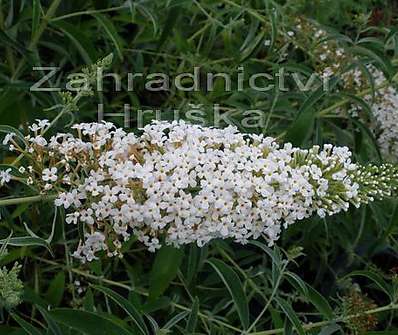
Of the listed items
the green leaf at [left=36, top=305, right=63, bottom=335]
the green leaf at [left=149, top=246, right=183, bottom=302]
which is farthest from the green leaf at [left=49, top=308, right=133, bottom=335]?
the green leaf at [left=149, top=246, right=183, bottom=302]

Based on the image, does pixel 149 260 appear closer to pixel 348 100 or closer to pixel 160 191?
pixel 348 100

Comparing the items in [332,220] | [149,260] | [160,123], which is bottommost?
[149,260]

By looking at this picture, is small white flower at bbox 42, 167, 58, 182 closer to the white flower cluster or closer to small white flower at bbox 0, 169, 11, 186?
small white flower at bbox 0, 169, 11, 186

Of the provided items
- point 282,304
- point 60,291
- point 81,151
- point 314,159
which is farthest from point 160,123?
point 60,291

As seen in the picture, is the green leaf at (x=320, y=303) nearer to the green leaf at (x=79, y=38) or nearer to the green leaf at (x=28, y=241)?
the green leaf at (x=28, y=241)

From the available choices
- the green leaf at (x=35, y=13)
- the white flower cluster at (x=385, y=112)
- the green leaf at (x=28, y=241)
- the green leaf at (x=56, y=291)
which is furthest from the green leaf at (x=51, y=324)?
the white flower cluster at (x=385, y=112)
